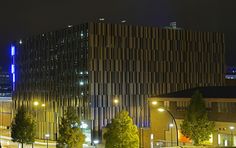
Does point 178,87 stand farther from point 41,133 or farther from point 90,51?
point 41,133

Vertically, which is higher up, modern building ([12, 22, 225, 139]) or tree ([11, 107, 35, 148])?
modern building ([12, 22, 225, 139])

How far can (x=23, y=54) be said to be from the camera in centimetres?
15050

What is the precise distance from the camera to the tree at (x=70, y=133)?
65.9 metres

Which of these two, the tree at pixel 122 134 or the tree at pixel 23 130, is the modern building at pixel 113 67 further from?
the tree at pixel 122 134

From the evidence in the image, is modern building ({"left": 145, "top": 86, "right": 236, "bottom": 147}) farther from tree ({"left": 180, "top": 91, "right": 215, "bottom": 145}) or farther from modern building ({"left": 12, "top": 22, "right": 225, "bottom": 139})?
modern building ({"left": 12, "top": 22, "right": 225, "bottom": 139})

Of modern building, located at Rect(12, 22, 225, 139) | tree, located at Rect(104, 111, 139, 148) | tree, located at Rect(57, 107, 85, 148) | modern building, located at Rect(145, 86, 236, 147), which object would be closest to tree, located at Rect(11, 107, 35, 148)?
tree, located at Rect(57, 107, 85, 148)

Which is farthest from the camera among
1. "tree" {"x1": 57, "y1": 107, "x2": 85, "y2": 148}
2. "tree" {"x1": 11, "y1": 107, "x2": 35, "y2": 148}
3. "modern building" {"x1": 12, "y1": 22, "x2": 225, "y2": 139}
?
"modern building" {"x1": 12, "y1": 22, "x2": 225, "y2": 139}

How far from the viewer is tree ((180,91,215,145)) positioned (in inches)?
2847

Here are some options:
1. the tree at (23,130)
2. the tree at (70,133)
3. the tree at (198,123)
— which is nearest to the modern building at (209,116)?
the tree at (198,123)

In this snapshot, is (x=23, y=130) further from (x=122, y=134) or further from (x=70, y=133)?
(x=122, y=134)

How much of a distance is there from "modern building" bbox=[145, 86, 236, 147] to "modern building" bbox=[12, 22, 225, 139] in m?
25.1

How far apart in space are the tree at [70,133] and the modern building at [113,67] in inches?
1775

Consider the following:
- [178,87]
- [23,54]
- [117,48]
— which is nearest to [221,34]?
[178,87]

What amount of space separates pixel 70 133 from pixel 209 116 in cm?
2496
